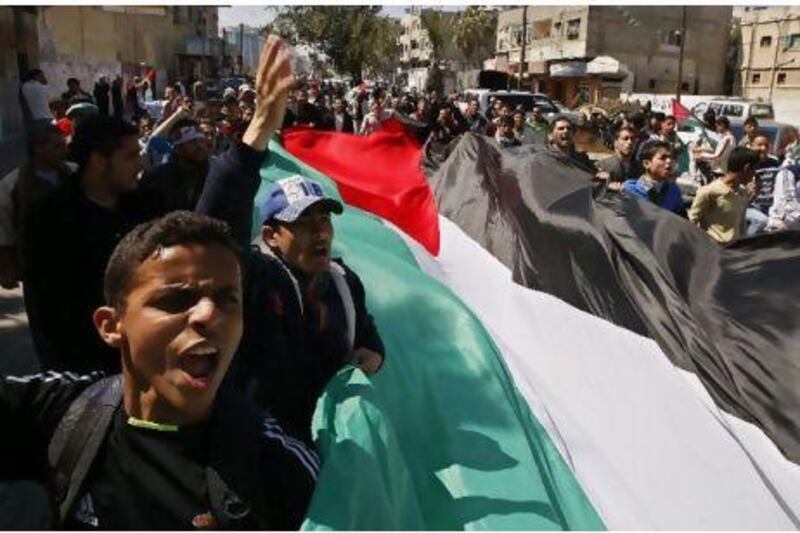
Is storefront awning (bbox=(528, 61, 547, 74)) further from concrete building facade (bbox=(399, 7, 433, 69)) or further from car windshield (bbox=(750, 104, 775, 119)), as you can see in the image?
concrete building facade (bbox=(399, 7, 433, 69))

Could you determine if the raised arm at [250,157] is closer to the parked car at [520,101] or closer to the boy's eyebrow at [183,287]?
the boy's eyebrow at [183,287]

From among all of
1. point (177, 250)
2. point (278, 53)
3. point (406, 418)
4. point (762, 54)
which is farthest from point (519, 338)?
point (762, 54)

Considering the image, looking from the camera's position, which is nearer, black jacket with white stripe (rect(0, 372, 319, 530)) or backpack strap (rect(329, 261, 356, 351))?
black jacket with white stripe (rect(0, 372, 319, 530))

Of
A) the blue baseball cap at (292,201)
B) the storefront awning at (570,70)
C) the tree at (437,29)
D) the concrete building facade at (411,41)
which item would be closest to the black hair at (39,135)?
the blue baseball cap at (292,201)

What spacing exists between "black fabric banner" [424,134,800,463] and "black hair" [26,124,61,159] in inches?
95.6

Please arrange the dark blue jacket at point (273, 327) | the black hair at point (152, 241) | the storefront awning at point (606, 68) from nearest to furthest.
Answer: the black hair at point (152, 241), the dark blue jacket at point (273, 327), the storefront awning at point (606, 68)

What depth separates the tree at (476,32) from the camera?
74188 millimetres

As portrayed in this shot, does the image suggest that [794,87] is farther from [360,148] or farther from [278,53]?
[278,53]

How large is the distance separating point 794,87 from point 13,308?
54.9 metres

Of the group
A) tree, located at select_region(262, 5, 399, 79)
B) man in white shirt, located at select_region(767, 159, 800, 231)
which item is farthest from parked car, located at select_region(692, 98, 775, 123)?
tree, located at select_region(262, 5, 399, 79)

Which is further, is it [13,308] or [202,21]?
[202,21]

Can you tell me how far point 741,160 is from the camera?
5.73 metres

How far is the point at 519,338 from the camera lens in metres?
3.86

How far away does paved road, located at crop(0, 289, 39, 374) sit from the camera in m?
5.31
